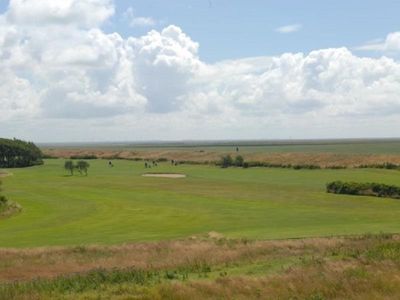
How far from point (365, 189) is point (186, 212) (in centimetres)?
2432

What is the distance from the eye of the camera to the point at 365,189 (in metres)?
63.0

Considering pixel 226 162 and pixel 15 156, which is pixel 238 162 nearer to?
pixel 226 162

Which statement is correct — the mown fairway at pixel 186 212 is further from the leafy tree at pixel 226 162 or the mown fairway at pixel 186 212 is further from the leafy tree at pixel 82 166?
the leafy tree at pixel 226 162

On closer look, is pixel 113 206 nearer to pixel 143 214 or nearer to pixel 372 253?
pixel 143 214

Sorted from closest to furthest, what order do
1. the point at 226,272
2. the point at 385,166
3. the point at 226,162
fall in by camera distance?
1. the point at 226,272
2. the point at 385,166
3. the point at 226,162

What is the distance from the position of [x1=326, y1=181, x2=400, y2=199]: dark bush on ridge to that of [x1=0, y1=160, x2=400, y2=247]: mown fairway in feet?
6.88

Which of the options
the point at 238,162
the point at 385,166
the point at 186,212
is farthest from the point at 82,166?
the point at 186,212

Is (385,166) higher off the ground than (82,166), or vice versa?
(385,166)

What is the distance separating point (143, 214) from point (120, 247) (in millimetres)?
18974

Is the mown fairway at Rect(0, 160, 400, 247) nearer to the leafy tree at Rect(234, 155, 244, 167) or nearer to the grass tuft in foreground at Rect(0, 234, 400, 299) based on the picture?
the grass tuft in foreground at Rect(0, 234, 400, 299)

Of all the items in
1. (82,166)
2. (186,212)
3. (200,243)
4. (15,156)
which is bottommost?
A: (186,212)

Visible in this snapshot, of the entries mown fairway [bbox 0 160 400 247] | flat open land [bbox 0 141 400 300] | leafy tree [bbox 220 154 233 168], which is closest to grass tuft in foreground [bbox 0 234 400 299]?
flat open land [bbox 0 141 400 300]

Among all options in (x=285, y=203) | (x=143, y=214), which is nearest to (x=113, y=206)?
(x=143, y=214)

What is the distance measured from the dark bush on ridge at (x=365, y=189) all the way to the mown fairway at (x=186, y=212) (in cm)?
210
